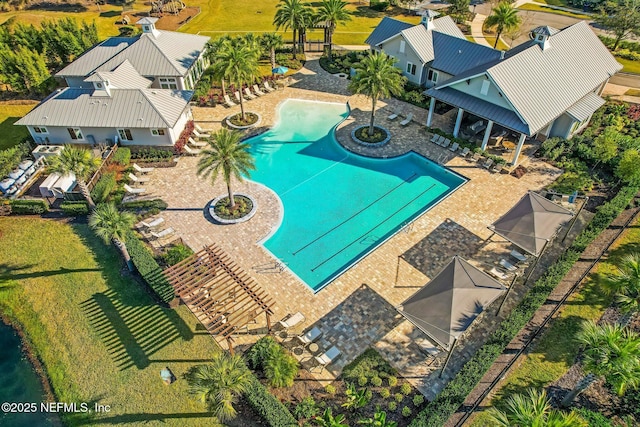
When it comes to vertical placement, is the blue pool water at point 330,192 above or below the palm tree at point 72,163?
below

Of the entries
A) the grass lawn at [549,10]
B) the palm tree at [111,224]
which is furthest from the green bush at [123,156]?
the grass lawn at [549,10]

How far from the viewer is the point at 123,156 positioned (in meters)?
38.7

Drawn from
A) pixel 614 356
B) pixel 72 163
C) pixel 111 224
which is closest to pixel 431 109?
pixel 614 356

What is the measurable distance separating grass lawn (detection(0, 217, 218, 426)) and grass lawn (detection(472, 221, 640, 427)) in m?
17.1

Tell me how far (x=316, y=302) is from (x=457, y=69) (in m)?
33.6

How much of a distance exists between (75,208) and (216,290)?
15845mm

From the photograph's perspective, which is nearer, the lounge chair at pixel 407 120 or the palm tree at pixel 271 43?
the lounge chair at pixel 407 120

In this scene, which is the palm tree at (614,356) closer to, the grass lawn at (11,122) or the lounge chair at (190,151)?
the lounge chair at (190,151)

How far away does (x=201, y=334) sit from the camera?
26297 millimetres

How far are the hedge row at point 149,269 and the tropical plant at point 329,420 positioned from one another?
41.8 ft

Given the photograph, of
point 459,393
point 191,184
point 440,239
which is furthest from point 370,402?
point 191,184

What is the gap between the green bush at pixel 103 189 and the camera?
34.6m

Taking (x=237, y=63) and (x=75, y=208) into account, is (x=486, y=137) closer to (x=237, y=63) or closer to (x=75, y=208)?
(x=237, y=63)

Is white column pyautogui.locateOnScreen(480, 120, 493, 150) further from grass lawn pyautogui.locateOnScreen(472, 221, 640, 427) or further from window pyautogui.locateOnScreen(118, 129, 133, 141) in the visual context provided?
window pyautogui.locateOnScreen(118, 129, 133, 141)
